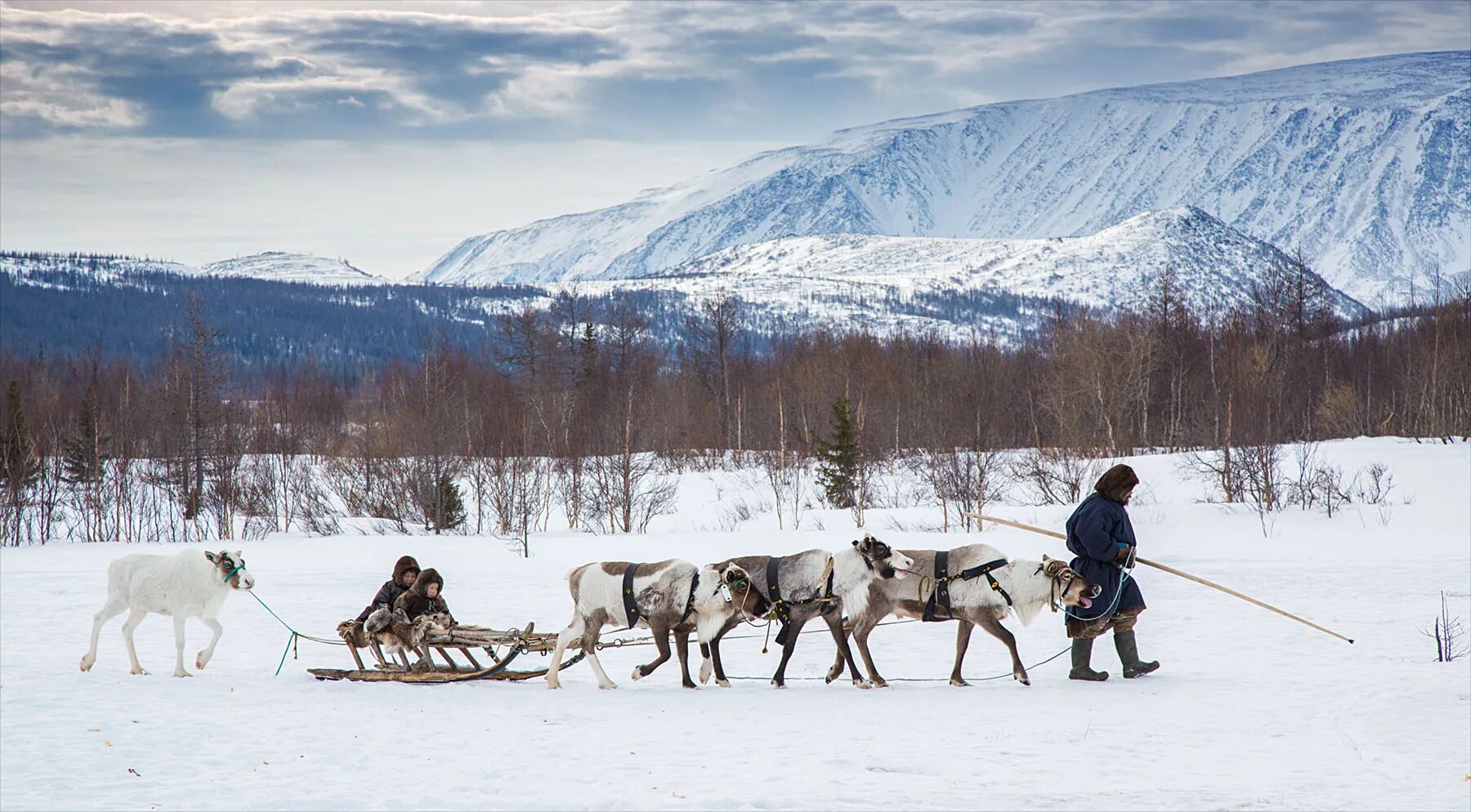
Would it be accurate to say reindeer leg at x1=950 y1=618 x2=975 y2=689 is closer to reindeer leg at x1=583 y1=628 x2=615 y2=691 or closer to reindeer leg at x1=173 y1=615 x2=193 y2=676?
reindeer leg at x1=583 y1=628 x2=615 y2=691

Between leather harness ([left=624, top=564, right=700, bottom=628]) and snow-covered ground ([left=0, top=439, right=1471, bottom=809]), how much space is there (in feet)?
2.42

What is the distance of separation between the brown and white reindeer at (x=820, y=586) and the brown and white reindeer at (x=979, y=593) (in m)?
0.12

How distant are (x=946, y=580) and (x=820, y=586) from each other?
1184 mm

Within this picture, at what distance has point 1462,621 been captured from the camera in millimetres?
15406

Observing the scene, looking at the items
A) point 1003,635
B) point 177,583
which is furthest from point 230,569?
point 1003,635

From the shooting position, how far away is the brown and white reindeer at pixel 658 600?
411 inches

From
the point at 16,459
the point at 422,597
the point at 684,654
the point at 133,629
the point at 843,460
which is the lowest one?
the point at 684,654

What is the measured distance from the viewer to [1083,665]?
10.8 metres

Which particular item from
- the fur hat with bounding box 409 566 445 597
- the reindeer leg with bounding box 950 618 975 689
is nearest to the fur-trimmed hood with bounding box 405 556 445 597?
the fur hat with bounding box 409 566 445 597

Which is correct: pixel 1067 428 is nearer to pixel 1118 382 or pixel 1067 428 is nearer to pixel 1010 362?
pixel 1118 382

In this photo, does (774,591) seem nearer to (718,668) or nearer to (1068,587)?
(718,668)

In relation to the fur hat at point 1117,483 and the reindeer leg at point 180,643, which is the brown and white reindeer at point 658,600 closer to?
the fur hat at point 1117,483

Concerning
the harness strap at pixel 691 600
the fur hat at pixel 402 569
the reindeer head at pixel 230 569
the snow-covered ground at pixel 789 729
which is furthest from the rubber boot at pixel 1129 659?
the reindeer head at pixel 230 569

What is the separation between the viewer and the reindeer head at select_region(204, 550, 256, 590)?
11320 millimetres
